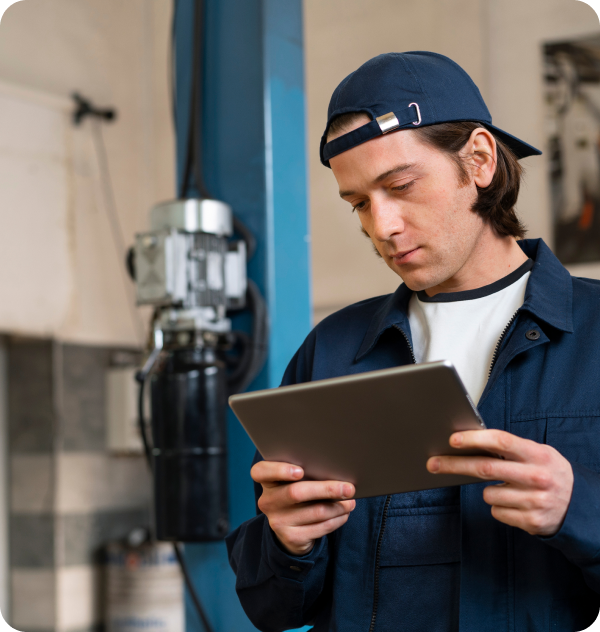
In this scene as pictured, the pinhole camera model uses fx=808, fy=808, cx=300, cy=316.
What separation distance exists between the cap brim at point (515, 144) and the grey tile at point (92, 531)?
3501 millimetres

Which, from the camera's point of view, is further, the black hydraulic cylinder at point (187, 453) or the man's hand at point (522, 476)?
the black hydraulic cylinder at point (187, 453)

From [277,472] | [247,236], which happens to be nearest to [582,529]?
[277,472]

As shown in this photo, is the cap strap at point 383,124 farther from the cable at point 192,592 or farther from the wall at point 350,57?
the wall at point 350,57

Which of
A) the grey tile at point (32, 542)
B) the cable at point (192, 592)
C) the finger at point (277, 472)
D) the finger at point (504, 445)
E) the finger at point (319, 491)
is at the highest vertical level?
the finger at point (504, 445)

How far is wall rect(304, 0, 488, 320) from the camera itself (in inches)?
176

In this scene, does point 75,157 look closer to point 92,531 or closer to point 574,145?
point 92,531

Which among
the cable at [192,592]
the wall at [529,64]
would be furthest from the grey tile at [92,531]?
the wall at [529,64]

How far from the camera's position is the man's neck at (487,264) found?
3.88 ft

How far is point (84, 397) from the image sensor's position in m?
4.30

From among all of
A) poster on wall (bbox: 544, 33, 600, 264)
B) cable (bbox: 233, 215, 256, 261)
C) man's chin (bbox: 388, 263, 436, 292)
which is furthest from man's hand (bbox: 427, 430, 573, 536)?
poster on wall (bbox: 544, 33, 600, 264)

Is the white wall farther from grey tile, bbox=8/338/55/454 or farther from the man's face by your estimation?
the man's face

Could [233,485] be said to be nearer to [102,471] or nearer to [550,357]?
[550,357]

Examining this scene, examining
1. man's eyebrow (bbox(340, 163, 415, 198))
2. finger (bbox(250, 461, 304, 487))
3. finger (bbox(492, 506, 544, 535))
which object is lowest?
finger (bbox(492, 506, 544, 535))

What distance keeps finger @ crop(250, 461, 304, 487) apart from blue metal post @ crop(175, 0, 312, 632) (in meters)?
1.08
